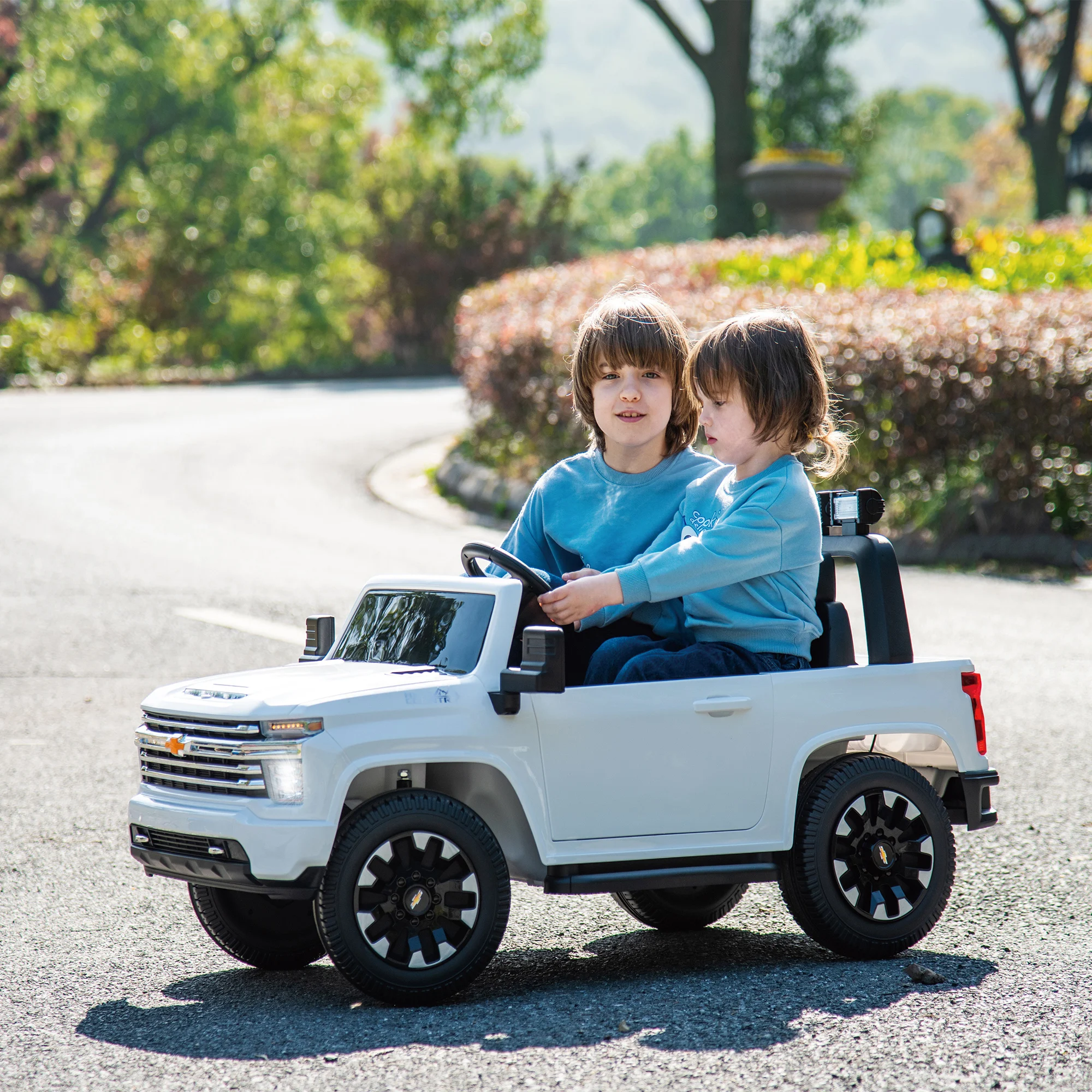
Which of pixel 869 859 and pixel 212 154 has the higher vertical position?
pixel 212 154

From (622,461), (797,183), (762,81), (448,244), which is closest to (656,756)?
(622,461)

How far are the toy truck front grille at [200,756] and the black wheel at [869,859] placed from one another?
145cm

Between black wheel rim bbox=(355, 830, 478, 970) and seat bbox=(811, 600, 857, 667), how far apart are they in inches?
47.0

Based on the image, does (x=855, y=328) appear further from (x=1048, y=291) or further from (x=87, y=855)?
(x=87, y=855)

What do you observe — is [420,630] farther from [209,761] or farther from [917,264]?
[917,264]

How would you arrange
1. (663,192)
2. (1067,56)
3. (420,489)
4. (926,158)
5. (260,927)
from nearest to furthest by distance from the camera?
(260,927) < (420,489) < (1067,56) < (663,192) < (926,158)

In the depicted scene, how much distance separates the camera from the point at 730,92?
2833 cm

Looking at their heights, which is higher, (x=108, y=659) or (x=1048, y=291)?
(x=1048, y=291)

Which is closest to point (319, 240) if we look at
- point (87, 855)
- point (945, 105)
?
point (87, 855)

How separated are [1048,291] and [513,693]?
38.4ft

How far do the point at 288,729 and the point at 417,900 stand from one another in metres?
0.51

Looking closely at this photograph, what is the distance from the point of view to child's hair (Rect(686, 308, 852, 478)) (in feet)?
13.0

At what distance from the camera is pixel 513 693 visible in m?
3.61

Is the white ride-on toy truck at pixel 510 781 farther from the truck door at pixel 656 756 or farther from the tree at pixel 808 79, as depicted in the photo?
the tree at pixel 808 79
